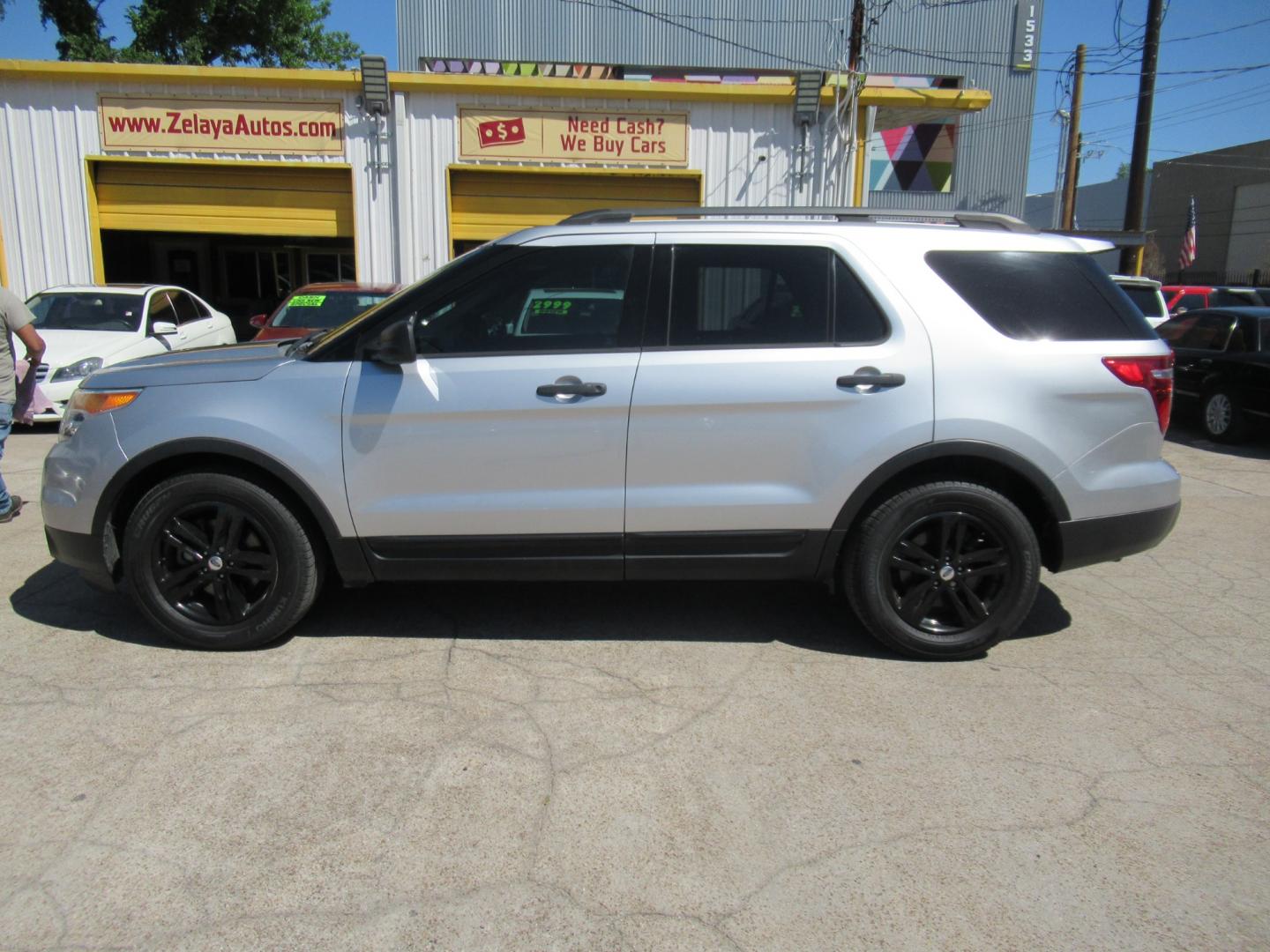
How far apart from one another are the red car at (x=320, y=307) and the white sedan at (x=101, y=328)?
942 mm

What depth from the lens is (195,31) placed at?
25297mm

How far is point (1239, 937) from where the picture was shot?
2408 mm

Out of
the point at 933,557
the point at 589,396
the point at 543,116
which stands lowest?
the point at 933,557

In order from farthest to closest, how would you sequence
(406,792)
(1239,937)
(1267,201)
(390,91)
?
(1267,201)
(390,91)
(406,792)
(1239,937)

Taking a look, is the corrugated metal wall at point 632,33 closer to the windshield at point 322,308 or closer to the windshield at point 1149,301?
the windshield at point 1149,301

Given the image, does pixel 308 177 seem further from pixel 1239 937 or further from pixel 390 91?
pixel 1239 937

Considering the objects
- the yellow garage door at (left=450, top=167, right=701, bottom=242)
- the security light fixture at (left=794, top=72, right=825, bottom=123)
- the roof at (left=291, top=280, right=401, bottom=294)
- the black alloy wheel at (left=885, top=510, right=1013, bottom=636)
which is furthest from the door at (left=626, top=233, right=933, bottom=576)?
the security light fixture at (left=794, top=72, right=825, bottom=123)

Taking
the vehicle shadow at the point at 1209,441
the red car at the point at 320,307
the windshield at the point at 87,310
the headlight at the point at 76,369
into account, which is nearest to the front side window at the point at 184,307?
the windshield at the point at 87,310

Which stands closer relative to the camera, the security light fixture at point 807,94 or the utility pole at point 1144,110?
the security light fixture at point 807,94

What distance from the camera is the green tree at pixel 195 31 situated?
24.1m

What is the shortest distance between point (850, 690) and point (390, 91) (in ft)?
40.0

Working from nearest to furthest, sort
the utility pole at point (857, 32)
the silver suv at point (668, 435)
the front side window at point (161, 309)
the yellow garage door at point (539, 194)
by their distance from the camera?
1. the silver suv at point (668, 435)
2. the front side window at point (161, 309)
3. the yellow garage door at point (539, 194)
4. the utility pole at point (857, 32)

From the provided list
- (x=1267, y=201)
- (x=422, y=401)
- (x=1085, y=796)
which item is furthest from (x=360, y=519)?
(x=1267, y=201)

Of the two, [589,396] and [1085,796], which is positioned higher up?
[589,396]
